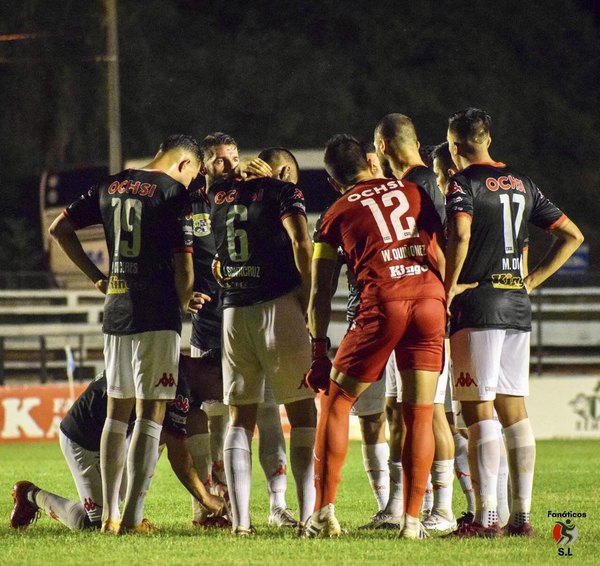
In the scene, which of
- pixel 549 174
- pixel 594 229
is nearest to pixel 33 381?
pixel 549 174

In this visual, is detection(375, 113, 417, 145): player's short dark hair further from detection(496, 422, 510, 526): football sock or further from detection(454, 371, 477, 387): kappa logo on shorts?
detection(496, 422, 510, 526): football sock

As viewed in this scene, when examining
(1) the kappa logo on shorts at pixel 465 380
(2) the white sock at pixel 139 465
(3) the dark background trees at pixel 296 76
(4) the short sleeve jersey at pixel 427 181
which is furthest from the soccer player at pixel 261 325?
(3) the dark background trees at pixel 296 76

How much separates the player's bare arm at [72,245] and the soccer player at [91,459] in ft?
2.06

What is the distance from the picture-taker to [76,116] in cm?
3597

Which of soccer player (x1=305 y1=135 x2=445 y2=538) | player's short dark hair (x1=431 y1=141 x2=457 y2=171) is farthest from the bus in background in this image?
soccer player (x1=305 y1=135 x2=445 y2=538)

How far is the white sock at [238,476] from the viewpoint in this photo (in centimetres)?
777

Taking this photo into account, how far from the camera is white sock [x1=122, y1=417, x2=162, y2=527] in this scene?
771 centimetres

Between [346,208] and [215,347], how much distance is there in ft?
6.77

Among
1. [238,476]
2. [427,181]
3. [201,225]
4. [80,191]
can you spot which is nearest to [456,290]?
[427,181]

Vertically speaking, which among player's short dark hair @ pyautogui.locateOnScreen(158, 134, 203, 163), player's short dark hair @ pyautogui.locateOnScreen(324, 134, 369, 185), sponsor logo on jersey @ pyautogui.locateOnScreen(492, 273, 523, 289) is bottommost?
sponsor logo on jersey @ pyautogui.locateOnScreen(492, 273, 523, 289)

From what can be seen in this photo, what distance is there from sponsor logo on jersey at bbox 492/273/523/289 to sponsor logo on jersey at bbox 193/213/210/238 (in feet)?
7.50

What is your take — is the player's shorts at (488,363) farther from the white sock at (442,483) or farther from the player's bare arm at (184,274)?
the player's bare arm at (184,274)

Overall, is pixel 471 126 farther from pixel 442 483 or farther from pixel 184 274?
pixel 442 483

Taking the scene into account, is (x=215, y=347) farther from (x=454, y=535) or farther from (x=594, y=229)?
(x=594, y=229)
